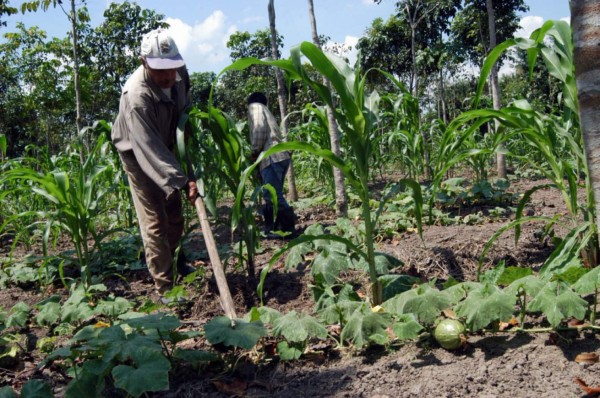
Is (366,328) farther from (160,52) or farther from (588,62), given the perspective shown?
(160,52)

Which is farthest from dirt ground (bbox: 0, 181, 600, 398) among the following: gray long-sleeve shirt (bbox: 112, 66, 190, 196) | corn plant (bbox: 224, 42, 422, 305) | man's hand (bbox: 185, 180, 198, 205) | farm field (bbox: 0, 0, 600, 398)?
gray long-sleeve shirt (bbox: 112, 66, 190, 196)

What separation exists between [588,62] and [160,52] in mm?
2198

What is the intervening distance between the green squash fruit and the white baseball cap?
199 centimetres

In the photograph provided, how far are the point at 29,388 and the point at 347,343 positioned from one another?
116 cm

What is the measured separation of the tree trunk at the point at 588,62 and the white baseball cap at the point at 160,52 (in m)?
2.06

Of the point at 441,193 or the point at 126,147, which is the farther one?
the point at 441,193

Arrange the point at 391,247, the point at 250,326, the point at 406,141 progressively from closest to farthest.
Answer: the point at 250,326
the point at 391,247
the point at 406,141

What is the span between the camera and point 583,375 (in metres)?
1.52

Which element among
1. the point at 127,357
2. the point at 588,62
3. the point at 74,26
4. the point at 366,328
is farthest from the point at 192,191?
the point at 74,26

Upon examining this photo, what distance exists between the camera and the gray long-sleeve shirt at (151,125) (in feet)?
9.19

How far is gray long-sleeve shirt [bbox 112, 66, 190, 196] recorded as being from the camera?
2800 millimetres

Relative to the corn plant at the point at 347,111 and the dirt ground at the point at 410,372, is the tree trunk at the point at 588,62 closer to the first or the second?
the dirt ground at the point at 410,372

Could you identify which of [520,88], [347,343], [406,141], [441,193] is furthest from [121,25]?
[520,88]

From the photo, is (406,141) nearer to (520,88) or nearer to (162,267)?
(162,267)
